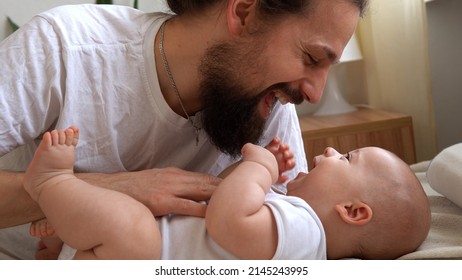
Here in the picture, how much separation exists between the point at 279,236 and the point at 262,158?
0.17 m

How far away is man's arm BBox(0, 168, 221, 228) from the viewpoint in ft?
3.56

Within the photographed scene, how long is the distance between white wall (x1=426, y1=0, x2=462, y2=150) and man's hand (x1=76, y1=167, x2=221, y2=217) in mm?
1886

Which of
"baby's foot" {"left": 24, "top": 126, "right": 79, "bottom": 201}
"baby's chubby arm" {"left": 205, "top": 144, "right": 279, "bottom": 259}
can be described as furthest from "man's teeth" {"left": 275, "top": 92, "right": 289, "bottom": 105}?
"baby's foot" {"left": 24, "top": 126, "right": 79, "bottom": 201}

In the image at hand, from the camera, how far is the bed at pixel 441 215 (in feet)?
3.92

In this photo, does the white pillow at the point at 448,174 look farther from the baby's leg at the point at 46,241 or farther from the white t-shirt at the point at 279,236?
the baby's leg at the point at 46,241

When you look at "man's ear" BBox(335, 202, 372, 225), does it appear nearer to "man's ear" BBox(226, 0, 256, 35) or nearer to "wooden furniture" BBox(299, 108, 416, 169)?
"man's ear" BBox(226, 0, 256, 35)

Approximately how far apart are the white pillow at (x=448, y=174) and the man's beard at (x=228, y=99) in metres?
0.41

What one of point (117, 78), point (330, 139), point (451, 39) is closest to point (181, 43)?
point (117, 78)

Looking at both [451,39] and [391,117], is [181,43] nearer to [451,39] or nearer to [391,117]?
[391,117]

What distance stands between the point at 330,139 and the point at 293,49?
113cm

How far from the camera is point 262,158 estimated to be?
1112mm

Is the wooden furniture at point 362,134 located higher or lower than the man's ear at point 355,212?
lower

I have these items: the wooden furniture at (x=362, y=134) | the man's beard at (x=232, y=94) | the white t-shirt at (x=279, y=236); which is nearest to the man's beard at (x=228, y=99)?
the man's beard at (x=232, y=94)

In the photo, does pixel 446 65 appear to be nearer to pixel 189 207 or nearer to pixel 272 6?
pixel 272 6
